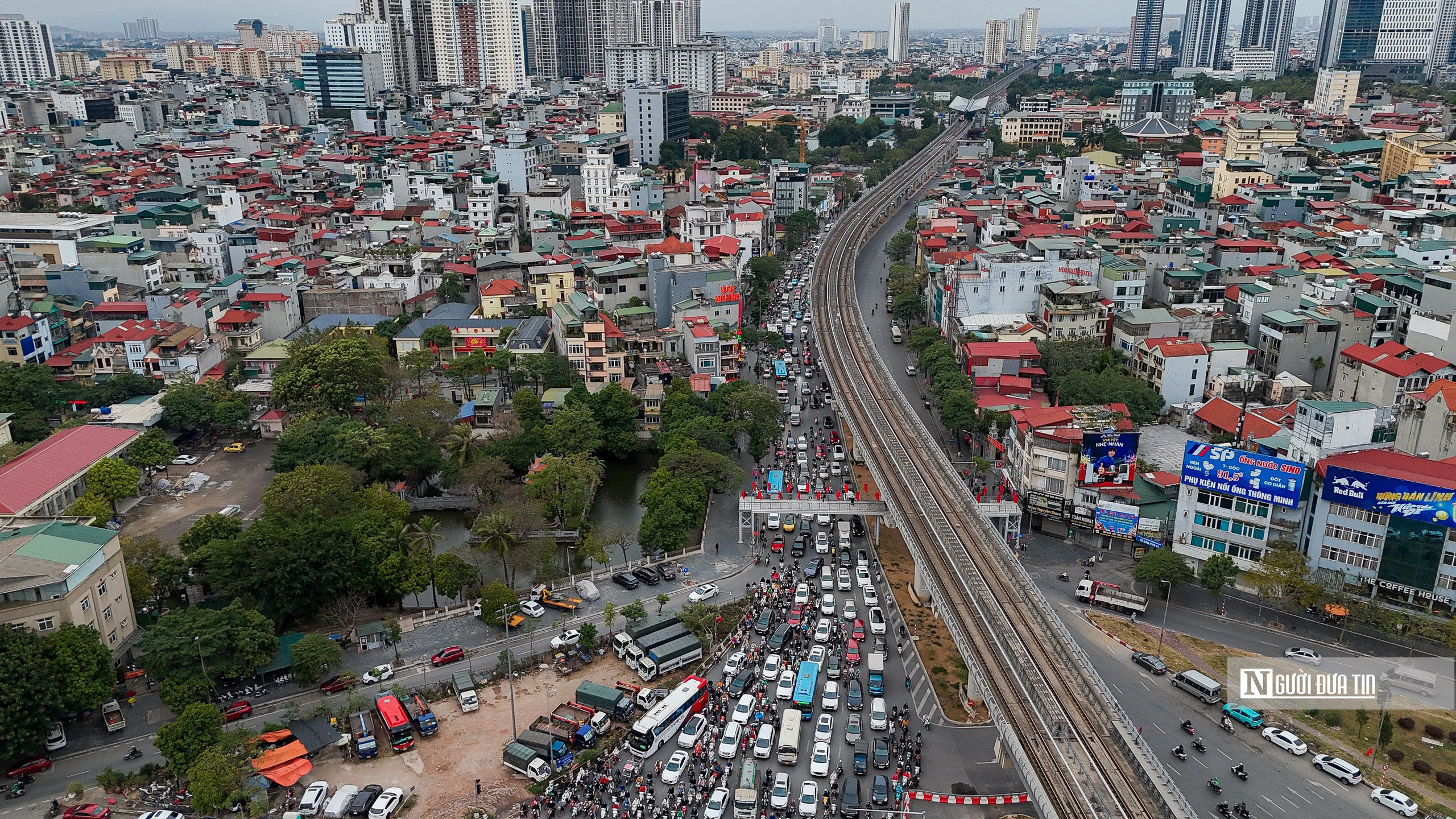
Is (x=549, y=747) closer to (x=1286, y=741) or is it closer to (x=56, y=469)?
(x=1286, y=741)

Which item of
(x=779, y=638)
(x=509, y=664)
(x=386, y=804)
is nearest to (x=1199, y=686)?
(x=779, y=638)

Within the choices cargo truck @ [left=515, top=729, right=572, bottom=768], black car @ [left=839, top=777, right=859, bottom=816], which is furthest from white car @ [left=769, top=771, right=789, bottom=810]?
cargo truck @ [left=515, top=729, right=572, bottom=768]

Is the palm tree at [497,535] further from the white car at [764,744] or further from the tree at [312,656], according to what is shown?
the white car at [764,744]

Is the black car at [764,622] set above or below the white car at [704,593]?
below

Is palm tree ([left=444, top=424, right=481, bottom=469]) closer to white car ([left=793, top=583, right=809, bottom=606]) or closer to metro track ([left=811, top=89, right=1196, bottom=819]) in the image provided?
white car ([left=793, top=583, right=809, bottom=606])

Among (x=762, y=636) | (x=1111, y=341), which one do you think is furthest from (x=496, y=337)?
(x=1111, y=341)

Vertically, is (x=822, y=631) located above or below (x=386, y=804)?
above

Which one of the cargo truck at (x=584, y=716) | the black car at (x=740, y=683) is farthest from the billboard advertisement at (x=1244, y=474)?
the cargo truck at (x=584, y=716)
